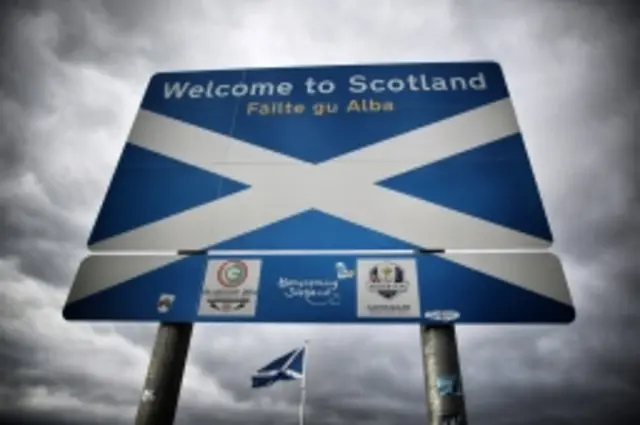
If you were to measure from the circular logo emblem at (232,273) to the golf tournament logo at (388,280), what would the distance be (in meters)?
1.10

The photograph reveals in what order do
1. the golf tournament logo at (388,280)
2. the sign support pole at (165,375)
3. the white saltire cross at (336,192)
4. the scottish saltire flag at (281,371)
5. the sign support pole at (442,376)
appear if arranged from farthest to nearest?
the scottish saltire flag at (281,371) < the white saltire cross at (336,192) < the golf tournament logo at (388,280) < the sign support pole at (165,375) < the sign support pole at (442,376)

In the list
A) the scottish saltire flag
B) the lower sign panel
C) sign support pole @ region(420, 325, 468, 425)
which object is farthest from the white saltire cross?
the scottish saltire flag

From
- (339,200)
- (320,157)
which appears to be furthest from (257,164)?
(339,200)

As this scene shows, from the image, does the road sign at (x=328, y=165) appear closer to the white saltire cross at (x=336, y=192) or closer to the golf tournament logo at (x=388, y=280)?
the white saltire cross at (x=336, y=192)

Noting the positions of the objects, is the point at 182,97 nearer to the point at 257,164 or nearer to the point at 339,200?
the point at 257,164

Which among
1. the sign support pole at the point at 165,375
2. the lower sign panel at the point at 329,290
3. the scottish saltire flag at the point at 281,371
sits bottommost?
the sign support pole at the point at 165,375

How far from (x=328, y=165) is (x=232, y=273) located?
148cm

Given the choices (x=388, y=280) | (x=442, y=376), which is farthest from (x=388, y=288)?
(x=442, y=376)

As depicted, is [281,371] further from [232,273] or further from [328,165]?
[328,165]

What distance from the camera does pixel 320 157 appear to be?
376cm

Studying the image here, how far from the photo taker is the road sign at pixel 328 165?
3.28 meters

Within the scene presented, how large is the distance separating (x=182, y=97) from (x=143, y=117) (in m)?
0.55

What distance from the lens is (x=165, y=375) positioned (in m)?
2.77

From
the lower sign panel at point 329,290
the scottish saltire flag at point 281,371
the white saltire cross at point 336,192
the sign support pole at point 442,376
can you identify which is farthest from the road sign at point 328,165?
the scottish saltire flag at point 281,371
